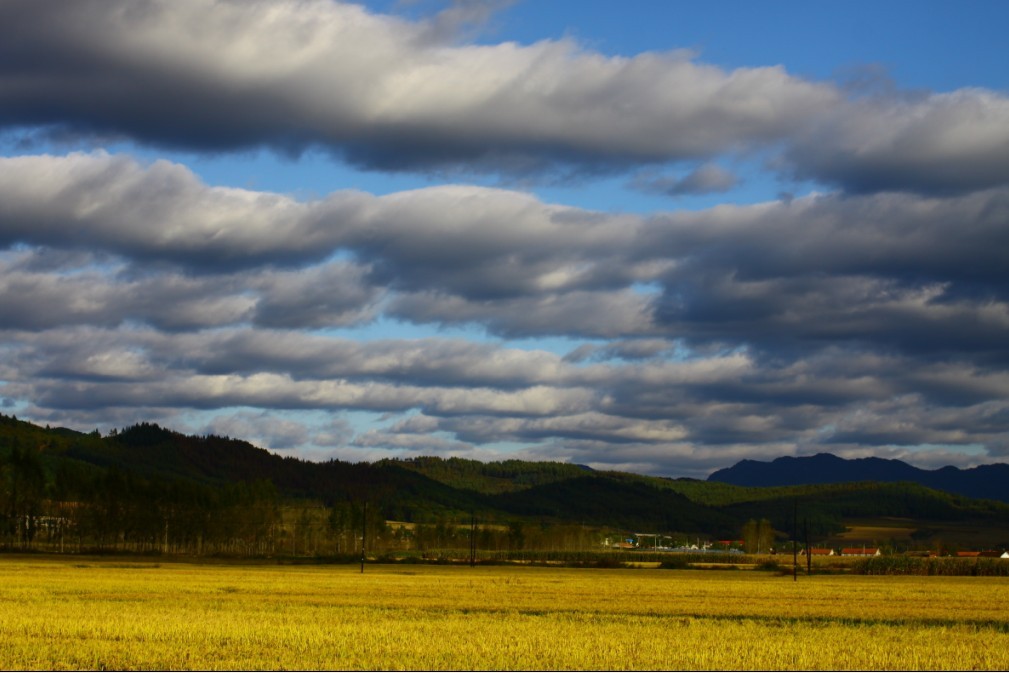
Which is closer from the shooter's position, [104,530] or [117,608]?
[117,608]

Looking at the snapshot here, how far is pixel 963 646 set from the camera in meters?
38.3

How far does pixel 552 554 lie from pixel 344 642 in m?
160

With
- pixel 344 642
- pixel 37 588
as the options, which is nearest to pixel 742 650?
pixel 344 642

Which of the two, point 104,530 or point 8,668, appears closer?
point 8,668

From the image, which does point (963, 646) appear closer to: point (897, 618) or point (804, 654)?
point (804, 654)

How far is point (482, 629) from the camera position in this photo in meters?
42.3

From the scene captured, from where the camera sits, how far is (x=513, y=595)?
67.0 metres

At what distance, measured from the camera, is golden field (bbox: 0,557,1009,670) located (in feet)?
109

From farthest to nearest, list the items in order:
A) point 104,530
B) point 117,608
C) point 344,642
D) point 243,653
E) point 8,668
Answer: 1. point 104,530
2. point 117,608
3. point 344,642
4. point 243,653
5. point 8,668

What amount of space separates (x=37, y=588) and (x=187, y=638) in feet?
110

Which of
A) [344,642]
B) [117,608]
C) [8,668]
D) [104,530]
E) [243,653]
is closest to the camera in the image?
[8,668]

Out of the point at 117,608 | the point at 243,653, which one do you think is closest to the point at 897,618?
the point at 243,653

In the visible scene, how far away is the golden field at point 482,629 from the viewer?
3325 cm

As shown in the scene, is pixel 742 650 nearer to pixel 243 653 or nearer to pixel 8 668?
pixel 243 653
